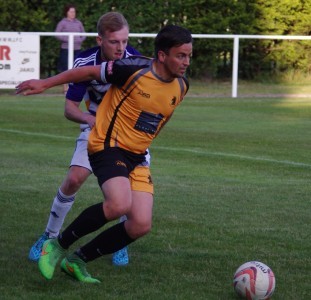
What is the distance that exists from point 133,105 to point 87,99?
0.92 m

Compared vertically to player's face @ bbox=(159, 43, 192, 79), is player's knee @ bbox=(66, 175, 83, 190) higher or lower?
lower

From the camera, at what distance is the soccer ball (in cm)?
596

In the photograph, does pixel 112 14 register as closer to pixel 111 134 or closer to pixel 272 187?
pixel 111 134

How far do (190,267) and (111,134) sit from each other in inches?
46.0

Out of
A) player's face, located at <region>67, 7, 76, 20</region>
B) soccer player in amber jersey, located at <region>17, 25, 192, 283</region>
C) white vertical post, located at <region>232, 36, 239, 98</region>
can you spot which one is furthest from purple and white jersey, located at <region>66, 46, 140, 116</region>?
white vertical post, located at <region>232, 36, 239, 98</region>

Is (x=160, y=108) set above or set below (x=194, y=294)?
above

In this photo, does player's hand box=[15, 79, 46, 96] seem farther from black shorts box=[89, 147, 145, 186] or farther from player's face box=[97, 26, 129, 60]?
player's face box=[97, 26, 129, 60]

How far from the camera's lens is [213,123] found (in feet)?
59.1

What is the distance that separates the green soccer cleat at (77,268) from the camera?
6.37 m

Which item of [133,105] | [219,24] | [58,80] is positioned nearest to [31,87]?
[58,80]

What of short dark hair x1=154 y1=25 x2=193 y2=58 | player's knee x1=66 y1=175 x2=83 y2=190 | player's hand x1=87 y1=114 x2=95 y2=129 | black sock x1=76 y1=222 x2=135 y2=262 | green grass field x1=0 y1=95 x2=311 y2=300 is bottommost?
green grass field x1=0 y1=95 x2=311 y2=300

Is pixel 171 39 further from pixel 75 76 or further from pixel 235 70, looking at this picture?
pixel 235 70

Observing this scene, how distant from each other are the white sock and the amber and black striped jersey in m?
0.85

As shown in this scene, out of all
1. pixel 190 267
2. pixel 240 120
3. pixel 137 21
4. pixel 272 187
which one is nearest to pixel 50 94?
pixel 137 21
